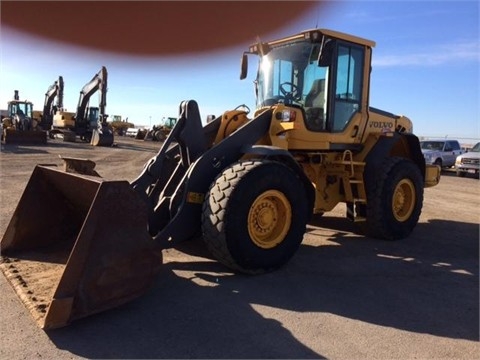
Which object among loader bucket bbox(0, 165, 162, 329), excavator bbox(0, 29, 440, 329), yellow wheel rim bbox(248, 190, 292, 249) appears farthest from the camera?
yellow wheel rim bbox(248, 190, 292, 249)

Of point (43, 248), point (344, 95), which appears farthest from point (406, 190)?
point (43, 248)

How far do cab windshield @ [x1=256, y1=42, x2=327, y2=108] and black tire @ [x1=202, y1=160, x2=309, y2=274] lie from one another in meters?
1.53

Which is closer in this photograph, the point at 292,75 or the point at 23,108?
the point at 292,75

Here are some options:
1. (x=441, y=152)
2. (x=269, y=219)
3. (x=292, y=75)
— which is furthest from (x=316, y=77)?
(x=441, y=152)

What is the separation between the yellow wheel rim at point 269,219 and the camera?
180 inches

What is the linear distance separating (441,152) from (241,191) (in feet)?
68.6

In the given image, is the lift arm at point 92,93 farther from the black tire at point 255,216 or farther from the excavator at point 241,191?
the black tire at point 255,216

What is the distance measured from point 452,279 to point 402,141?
3.10m

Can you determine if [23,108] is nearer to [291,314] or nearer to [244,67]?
[244,67]

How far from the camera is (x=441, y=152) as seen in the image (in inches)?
889

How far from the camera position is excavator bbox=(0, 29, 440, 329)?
3471mm

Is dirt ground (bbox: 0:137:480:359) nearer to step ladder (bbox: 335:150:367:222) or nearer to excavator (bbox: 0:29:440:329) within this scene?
excavator (bbox: 0:29:440:329)

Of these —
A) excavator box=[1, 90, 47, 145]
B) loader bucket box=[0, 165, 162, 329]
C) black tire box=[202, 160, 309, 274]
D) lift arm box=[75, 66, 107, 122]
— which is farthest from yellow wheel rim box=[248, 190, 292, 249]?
excavator box=[1, 90, 47, 145]

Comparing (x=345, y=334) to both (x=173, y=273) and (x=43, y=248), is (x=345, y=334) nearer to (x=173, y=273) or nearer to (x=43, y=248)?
(x=173, y=273)
